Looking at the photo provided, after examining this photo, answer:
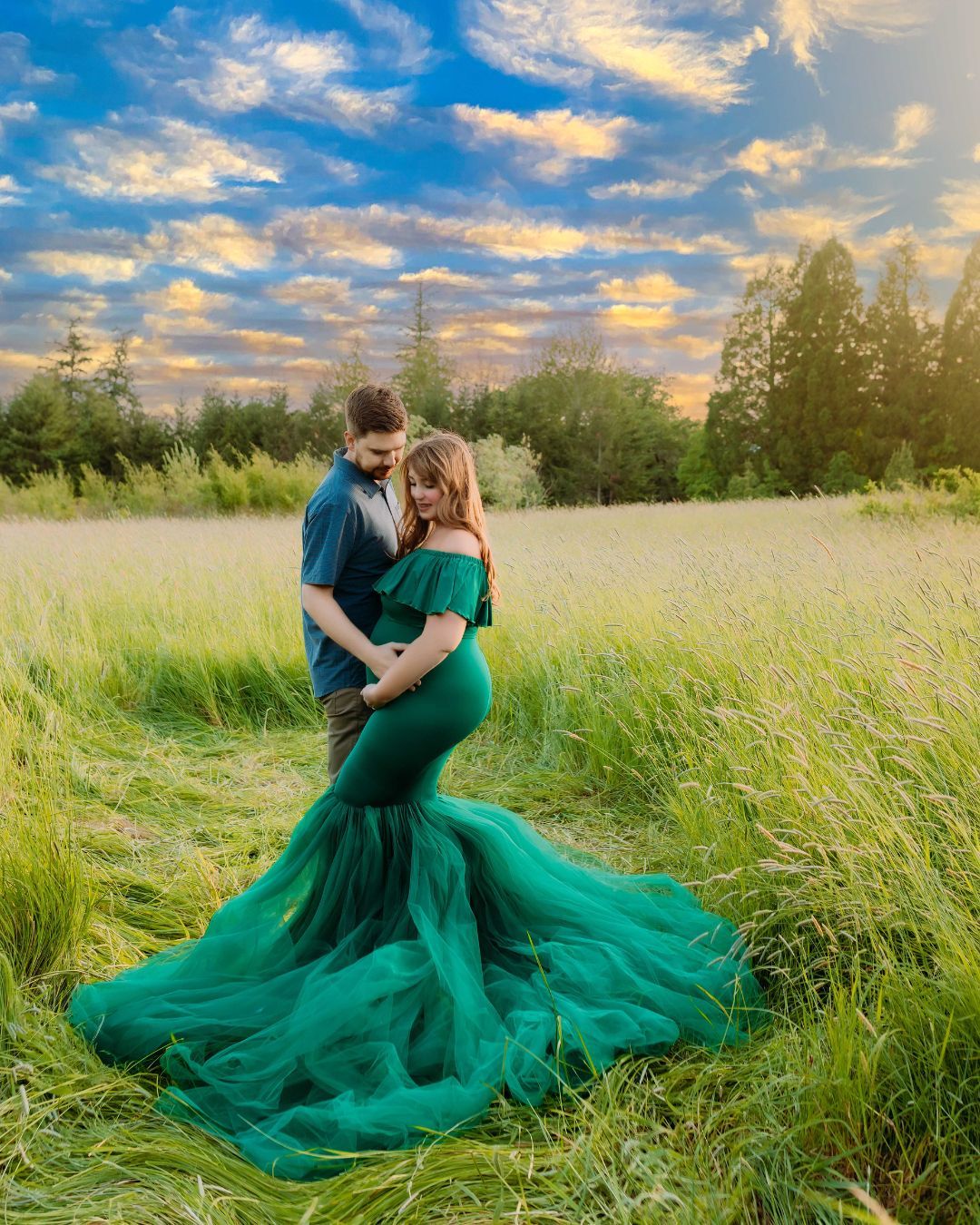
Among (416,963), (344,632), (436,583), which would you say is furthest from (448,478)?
(416,963)

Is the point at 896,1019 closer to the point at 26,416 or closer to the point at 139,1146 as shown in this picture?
the point at 139,1146

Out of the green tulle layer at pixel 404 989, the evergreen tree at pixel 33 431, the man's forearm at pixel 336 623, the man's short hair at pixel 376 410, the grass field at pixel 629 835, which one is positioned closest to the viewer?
the grass field at pixel 629 835

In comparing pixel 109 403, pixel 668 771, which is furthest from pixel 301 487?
pixel 668 771

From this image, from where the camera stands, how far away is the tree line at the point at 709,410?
1037 inches

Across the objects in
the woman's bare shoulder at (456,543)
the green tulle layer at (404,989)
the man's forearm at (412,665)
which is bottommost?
the green tulle layer at (404,989)

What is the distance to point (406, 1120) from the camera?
6.99 ft

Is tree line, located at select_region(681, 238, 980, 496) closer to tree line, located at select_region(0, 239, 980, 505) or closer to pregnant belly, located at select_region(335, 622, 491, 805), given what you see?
tree line, located at select_region(0, 239, 980, 505)

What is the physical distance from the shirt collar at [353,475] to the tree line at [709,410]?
67.7 feet

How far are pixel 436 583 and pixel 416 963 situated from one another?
1116 millimetres

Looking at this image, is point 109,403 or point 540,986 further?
point 109,403

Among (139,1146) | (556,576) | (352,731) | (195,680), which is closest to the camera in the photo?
(139,1146)

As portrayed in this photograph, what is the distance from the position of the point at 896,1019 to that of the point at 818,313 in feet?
97.5

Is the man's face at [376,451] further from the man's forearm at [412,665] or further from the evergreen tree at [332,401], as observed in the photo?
the evergreen tree at [332,401]

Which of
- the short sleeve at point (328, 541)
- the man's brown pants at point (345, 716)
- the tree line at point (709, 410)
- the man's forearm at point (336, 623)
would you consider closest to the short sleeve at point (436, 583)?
the man's forearm at point (336, 623)
